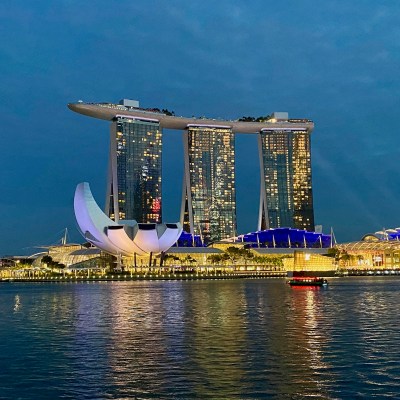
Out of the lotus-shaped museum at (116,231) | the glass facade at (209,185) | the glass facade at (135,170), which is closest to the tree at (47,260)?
the glass facade at (135,170)

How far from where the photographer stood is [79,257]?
141125mm

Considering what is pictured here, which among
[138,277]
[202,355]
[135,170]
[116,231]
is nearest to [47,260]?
[135,170]

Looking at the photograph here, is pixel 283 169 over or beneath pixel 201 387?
over

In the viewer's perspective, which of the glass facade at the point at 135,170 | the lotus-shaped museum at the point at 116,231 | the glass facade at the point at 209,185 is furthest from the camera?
the glass facade at the point at 209,185

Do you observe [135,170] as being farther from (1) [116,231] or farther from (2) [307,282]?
(2) [307,282]

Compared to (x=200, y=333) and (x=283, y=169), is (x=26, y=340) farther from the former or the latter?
(x=283, y=169)

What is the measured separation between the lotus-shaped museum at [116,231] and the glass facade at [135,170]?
30.0m

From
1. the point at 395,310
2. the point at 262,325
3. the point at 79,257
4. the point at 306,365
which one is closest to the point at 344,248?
the point at 79,257

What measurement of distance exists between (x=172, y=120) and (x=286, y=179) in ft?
102

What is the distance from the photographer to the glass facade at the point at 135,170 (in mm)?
144375

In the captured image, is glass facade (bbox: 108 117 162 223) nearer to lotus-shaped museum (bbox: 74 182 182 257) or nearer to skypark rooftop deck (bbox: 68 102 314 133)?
skypark rooftop deck (bbox: 68 102 314 133)

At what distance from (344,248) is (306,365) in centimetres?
13963

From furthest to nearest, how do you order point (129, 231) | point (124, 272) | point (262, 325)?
point (124, 272) < point (129, 231) < point (262, 325)

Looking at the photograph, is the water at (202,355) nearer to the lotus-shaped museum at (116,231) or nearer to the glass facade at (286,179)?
the lotus-shaped museum at (116,231)
